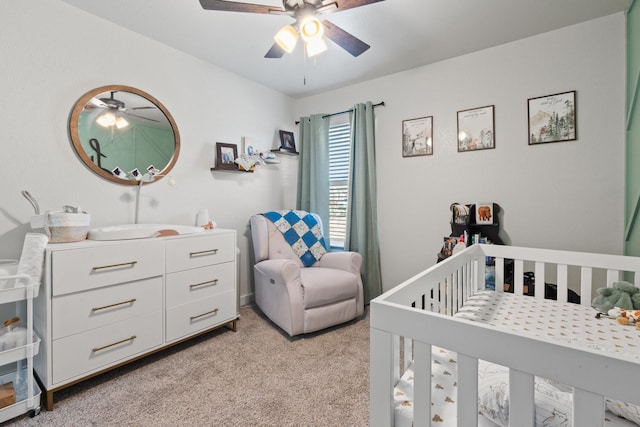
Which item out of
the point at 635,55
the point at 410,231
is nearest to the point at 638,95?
the point at 635,55

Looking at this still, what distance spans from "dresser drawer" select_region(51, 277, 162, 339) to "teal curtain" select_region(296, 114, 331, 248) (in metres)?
1.83

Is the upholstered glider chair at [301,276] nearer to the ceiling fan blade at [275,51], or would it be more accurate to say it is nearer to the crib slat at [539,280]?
the crib slat at [539,280]

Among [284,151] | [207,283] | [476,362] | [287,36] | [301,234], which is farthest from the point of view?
[284,151]

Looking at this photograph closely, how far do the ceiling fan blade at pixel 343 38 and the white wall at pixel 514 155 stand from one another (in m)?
1.14

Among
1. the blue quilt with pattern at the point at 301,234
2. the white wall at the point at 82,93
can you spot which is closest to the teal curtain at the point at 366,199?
the blue quilt with pattern at the point at 301,234

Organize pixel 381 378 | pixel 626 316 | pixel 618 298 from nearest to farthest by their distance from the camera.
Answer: pixel 381 378 < pixel 626 316 < pixel 618 298

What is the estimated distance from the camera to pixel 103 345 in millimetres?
1640

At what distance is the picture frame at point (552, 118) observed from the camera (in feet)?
6.92

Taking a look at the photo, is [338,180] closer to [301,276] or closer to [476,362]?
[301,276]

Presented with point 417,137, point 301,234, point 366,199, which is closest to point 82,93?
point 301,234

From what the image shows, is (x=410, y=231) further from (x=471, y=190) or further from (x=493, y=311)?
(x=493, y=311)

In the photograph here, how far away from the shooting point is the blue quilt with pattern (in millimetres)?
2838

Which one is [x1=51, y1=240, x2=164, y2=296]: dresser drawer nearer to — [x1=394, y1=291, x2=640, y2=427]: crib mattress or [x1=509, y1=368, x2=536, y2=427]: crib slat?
[x1=394, y1=291, x2=640, y2=427]: crib mattress

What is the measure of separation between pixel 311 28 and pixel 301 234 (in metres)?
1.81
